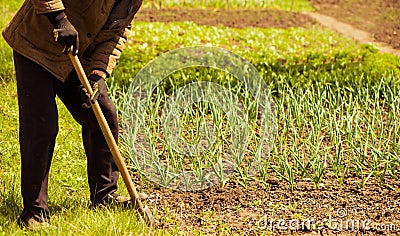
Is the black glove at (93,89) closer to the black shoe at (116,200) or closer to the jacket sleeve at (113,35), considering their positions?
the jacket sleeve at (113,35)

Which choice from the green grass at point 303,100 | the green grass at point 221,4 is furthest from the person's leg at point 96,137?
the green grass at point 221,4

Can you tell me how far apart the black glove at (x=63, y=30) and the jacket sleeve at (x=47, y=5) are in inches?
0.8

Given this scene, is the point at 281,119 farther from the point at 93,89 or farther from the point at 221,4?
the point at 221,4

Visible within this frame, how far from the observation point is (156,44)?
7.75 meters

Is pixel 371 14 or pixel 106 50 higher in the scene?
pixel 106 50

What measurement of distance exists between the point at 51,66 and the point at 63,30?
0.24 meters

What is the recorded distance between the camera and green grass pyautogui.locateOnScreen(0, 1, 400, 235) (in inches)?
138

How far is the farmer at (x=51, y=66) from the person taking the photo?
299 cm

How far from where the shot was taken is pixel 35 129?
3064mm

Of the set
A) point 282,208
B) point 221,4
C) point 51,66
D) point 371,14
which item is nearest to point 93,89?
point 51,66

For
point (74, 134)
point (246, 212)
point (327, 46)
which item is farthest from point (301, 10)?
point (246, 212)

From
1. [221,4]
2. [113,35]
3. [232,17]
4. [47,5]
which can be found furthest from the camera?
[221,4]

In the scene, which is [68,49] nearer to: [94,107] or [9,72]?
[94,107]

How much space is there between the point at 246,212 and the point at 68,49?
1.34 m
